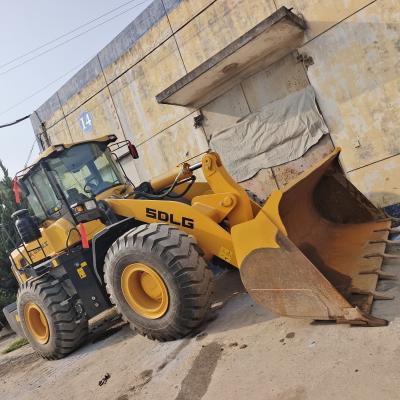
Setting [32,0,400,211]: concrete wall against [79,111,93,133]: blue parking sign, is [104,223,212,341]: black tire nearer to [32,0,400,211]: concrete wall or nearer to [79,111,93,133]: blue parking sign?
[32,0,400,211]: concrete wall

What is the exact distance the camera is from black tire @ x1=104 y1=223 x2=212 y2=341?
4027mm

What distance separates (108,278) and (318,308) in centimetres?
238

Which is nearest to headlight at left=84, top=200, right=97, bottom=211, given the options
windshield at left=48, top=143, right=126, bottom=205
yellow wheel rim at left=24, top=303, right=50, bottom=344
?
windshield at left=48, top=143, right=126, bottom=205

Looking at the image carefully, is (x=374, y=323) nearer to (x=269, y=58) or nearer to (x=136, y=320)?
(x=136, y=320)

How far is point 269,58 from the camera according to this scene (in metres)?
8.29

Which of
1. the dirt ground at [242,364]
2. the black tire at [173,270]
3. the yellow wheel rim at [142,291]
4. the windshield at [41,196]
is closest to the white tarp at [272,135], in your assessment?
the dirt ground at [242,364]

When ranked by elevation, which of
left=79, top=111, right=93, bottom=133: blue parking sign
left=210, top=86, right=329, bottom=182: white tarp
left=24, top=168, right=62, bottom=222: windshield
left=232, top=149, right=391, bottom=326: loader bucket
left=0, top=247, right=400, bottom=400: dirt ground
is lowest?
left=0, top=247, right=400, bottom=400: dirt ground

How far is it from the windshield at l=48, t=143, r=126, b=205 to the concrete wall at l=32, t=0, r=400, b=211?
13.0 ft

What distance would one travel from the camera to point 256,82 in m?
8.65

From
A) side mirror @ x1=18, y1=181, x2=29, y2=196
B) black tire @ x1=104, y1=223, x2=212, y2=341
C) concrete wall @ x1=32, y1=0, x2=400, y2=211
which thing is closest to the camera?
black tire @ x1=104, y1=223, x2=212, y2=341

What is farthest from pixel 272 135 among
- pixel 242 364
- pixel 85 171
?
pixel 242 364

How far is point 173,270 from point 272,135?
532 cm

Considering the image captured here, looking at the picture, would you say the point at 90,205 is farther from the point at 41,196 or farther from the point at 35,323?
the point at 35,323

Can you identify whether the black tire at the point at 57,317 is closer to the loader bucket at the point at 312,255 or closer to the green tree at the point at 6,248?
the loader bucket at the point at 312,255
